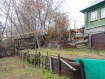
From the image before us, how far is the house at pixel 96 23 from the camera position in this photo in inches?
280

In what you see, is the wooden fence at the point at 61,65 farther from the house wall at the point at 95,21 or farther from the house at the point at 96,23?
the house wall at the point at 95,21

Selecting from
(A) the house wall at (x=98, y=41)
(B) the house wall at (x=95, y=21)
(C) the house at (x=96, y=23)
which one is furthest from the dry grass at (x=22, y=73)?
(B) the house wall at (x=95, y=21)

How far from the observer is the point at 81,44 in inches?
316

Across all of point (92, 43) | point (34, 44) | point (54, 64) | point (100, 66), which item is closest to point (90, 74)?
point (100, 66)

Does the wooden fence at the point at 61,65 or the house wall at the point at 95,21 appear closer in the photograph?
the wooden fence at the point at 61,65

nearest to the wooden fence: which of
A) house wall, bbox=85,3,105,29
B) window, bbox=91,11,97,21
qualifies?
house wall, bbox=85,3,105,29

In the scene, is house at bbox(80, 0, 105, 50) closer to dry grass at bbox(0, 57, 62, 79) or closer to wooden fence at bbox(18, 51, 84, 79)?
wooden fence at bbox(18, 51, 84, 79)

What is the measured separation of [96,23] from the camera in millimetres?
9570

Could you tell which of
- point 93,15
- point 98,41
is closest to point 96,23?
point 93,15

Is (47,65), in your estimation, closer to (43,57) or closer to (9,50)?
(43,57)

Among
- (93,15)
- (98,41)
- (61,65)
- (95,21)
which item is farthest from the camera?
(93,15)

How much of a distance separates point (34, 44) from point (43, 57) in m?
6.66

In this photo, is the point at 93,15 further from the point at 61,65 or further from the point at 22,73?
the point at 22,73

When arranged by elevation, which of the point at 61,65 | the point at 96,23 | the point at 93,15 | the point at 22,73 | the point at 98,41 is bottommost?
the point at 22,73
